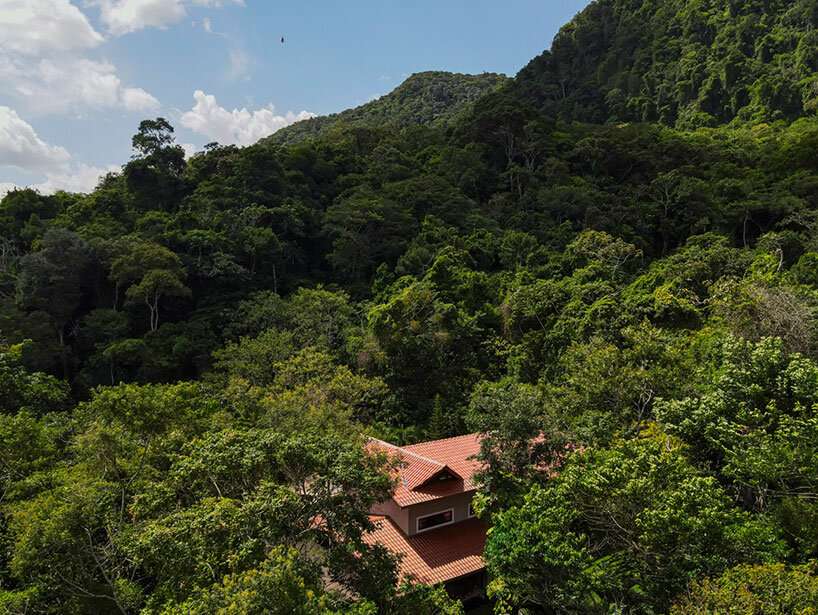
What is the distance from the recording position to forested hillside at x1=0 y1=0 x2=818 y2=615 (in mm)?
8500

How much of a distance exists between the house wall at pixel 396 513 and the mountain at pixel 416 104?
72955mm

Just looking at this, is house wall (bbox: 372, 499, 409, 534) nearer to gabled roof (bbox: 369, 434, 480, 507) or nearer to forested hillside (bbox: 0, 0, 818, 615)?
gabled roof (bbox: 369, 434, 480, 507)

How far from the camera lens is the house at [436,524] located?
13.7 meters

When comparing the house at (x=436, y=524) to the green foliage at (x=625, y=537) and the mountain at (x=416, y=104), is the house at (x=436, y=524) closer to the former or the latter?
the green foliage at (x=625, y=537)

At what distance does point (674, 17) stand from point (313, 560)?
7985 centimetres

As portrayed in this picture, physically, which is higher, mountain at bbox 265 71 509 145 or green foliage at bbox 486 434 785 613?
mountain at bbox 265 71 509 145

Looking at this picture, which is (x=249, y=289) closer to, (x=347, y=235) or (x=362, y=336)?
(x=347, y=235)

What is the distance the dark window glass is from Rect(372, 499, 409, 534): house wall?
1.46 feet

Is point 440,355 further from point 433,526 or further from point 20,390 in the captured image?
point 20,390

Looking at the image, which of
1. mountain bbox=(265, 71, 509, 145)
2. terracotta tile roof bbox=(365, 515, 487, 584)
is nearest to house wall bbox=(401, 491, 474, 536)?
terracotta tile roof bbox=(365, 515, 487, 584)

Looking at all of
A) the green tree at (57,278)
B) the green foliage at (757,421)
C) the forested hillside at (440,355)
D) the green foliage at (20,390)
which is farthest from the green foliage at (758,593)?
the green tree at (57,278)

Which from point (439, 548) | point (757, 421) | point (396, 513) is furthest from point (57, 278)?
point (757, 421)

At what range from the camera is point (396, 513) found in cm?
1507

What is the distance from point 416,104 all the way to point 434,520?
89.6 meters
